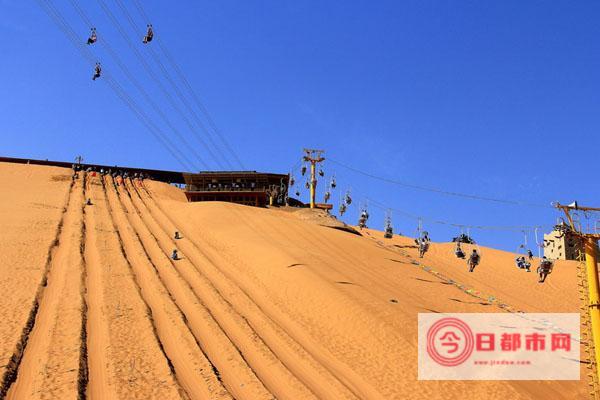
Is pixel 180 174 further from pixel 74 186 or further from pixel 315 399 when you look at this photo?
pixel 315 399

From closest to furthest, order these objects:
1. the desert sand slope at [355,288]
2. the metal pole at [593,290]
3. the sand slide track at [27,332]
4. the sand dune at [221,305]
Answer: the sand slide track at [27,332] → the sand dune at [221,305] → the metal pole at [593,290] → the desert sand slope at [355,288]

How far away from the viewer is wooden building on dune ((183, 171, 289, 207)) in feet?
217

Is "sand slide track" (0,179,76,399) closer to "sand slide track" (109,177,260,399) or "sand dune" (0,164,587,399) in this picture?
"sand dune" (0,164,587,399)

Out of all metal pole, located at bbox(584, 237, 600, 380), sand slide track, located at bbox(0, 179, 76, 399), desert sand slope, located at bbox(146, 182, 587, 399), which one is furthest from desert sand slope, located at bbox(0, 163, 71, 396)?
metal pole, located at bbox(584, 237, 600, 380)

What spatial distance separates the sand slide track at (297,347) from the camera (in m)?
20.2

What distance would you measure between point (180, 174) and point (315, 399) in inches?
2601

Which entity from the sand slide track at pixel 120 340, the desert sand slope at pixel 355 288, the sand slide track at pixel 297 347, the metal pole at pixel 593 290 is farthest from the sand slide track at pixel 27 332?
the metal pole at pixel 593 290

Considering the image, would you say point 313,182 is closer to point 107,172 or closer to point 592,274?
point 107,172

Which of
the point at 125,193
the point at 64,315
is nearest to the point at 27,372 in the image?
the point at 64,315

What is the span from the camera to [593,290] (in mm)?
19875

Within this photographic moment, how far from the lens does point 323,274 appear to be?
32406mm

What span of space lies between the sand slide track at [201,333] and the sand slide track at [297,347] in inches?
82.4

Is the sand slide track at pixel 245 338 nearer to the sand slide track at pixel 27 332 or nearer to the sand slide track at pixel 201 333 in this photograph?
the sand slide track at pixel 201 333

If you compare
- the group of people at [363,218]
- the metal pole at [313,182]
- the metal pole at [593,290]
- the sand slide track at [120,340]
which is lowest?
the sand slide track at [120,340]
